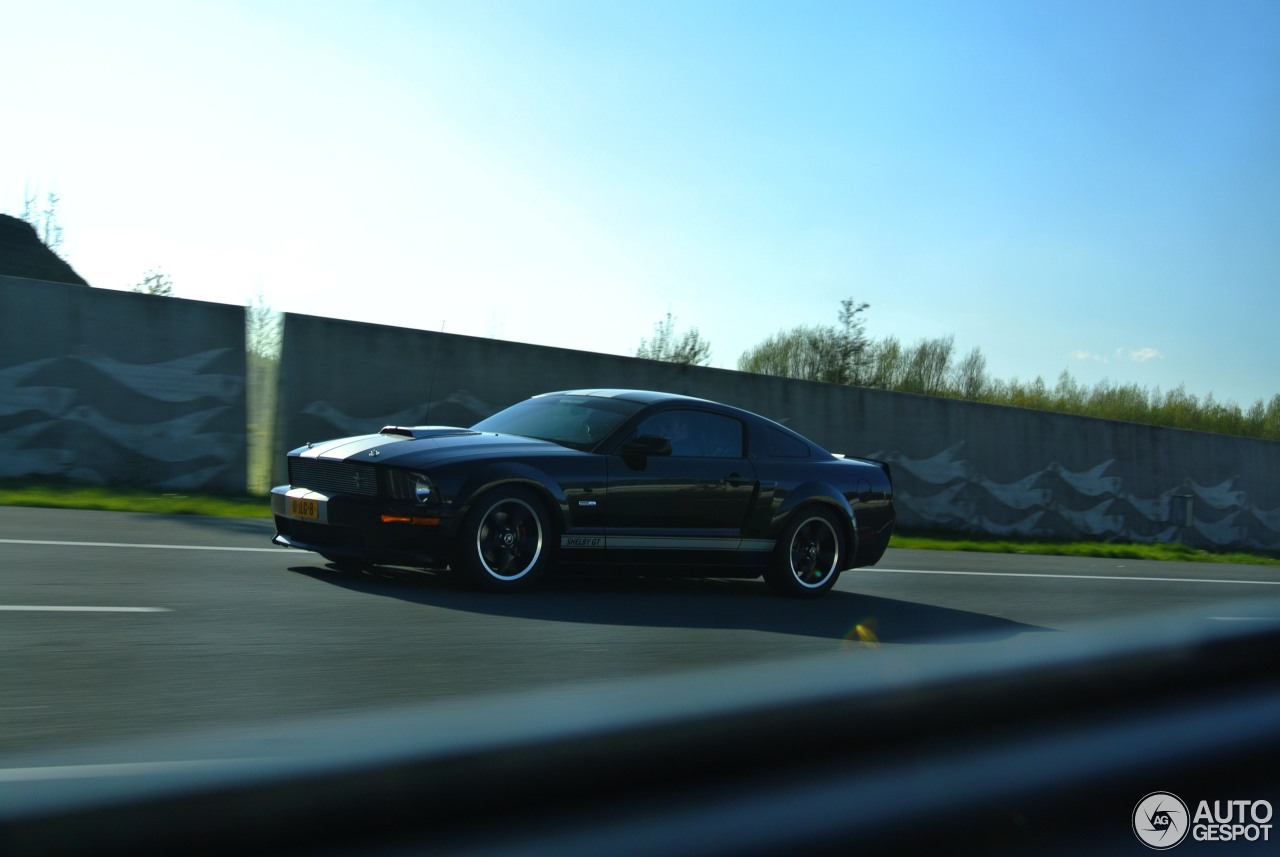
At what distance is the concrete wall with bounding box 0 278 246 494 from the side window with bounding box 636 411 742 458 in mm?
6854

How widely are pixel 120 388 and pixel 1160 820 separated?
1283cm

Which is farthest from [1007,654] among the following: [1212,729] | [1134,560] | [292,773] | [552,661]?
[1134,560]

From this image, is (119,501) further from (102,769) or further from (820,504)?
(102,769)

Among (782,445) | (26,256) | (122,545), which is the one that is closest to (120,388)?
(122,545)

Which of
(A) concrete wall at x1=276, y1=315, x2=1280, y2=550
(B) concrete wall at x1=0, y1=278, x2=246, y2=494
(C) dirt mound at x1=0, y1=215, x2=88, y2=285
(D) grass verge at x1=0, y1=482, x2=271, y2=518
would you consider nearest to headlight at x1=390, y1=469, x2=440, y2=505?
(D) grass verge at x1=0, y1=482, x2=271, y2=518

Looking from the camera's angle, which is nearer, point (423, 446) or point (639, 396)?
point (423, 446)

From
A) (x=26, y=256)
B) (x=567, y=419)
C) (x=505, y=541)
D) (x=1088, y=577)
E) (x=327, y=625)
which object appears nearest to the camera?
(x=327, y=625)

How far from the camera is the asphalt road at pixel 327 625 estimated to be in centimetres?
407

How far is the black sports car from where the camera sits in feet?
23.9

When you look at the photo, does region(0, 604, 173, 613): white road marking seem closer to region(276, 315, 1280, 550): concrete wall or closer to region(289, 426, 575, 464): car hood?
region(289, 426, 575, 464): car hood

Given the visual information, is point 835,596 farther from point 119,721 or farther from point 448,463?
point 119,721

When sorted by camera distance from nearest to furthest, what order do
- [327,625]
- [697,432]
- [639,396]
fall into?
[327,625], [697,432], [639,396]

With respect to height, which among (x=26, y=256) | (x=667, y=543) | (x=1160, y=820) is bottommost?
(x=667, y=543)

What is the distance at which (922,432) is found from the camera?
65.6 ft
